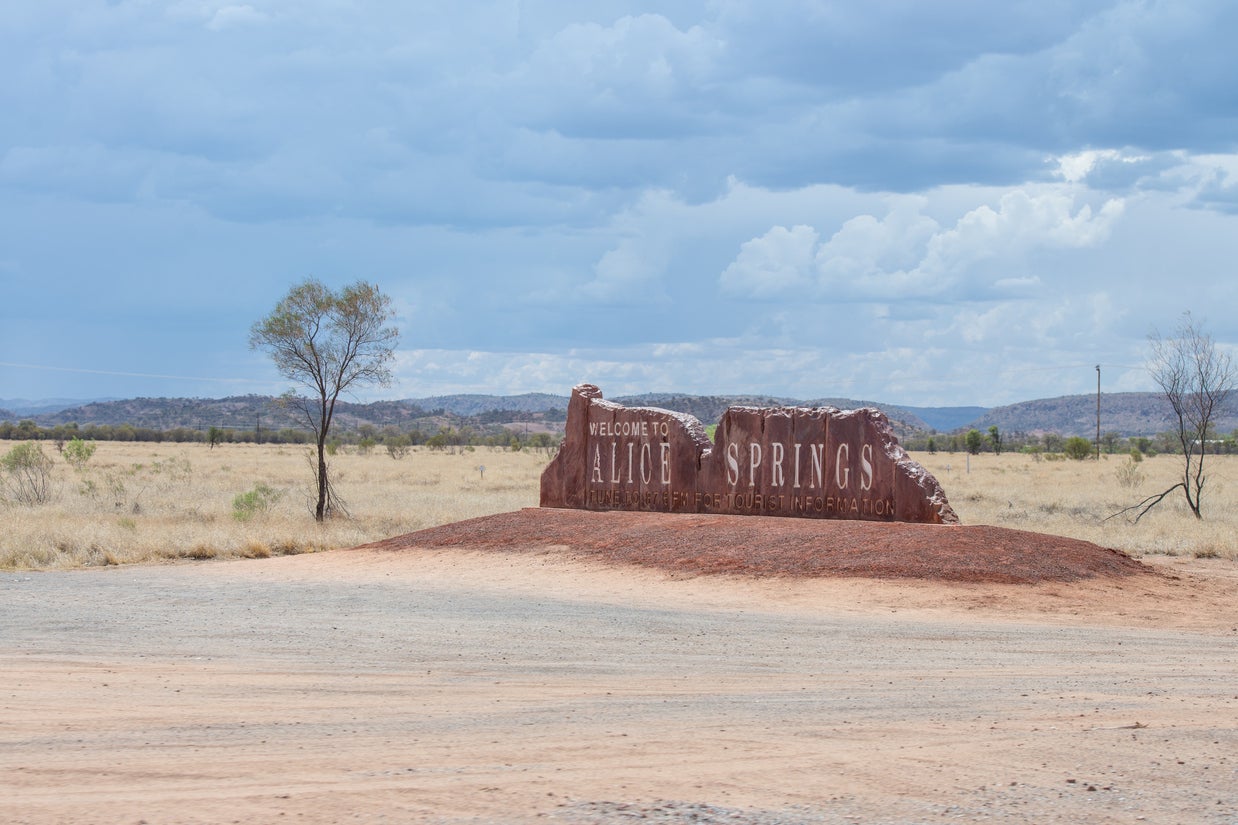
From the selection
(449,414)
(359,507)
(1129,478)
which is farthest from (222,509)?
(449,414)

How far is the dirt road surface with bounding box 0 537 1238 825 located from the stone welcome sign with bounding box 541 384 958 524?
4.10 meters

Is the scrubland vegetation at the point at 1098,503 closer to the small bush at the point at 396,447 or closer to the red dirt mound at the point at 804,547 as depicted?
the red dirt mound at the point at 804,547

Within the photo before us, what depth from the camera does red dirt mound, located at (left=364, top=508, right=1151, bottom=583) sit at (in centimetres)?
1819

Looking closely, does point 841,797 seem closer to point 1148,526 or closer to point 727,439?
point 727,439

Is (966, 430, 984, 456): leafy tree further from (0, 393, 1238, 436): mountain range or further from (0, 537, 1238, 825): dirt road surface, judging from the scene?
(0, 537, 1238, 825): dirt road surface

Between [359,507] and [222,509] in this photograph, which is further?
[359,507]

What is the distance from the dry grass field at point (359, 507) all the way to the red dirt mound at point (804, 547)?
531 cm

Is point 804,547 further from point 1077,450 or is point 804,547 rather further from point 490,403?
point 490,403

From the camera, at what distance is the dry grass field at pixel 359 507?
980 inches

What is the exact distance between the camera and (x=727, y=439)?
23.1m

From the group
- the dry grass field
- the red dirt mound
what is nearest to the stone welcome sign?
the red dirt mound

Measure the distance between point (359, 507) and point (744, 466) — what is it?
1583 centimetres

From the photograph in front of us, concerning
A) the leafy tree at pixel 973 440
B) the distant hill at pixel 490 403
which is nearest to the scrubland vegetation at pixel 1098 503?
the leafy tree at pixel 973 440

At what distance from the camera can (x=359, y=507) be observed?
35500 millimetres
